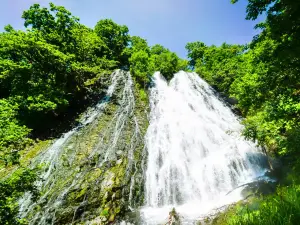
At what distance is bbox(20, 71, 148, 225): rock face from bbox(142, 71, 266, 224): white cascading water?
0.96m

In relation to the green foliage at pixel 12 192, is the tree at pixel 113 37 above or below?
above

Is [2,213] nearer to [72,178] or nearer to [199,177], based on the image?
[72,178]

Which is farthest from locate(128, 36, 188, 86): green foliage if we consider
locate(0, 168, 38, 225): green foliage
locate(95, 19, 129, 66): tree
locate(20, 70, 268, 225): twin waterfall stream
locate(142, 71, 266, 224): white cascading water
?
locate(0, 168, 38, 225): green foliage

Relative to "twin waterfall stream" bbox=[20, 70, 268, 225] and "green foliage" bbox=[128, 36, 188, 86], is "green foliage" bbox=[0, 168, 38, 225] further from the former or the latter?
"green foliage" bbox=[128, 36, 188, 86]

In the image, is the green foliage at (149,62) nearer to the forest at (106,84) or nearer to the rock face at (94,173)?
the forest at (106,84)

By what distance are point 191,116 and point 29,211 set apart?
13098mm

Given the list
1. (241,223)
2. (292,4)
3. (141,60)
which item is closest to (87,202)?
(241,223)

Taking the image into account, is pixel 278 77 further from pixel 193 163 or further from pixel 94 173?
pixel 94 173

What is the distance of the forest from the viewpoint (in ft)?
18.5

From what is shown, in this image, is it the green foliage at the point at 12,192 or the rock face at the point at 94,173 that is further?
the rock face at the point at 94,173

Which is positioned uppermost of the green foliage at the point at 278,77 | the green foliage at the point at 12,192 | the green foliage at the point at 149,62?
the green foliage at the point at 149,62

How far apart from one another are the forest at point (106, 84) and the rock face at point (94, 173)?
1.75m

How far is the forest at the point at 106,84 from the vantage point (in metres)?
5.65

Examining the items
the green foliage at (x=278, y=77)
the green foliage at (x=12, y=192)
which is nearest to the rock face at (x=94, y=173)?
the green foliage at (x=12, y=192)
